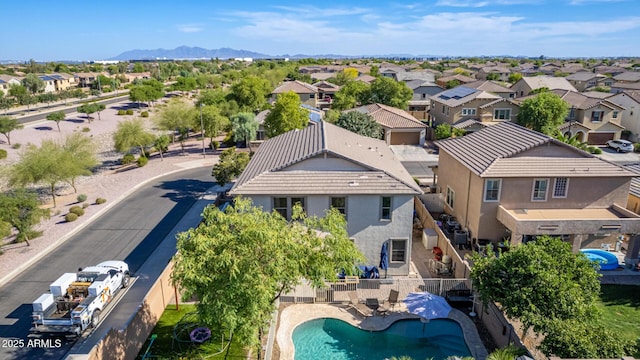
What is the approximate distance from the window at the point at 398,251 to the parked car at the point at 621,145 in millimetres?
49931

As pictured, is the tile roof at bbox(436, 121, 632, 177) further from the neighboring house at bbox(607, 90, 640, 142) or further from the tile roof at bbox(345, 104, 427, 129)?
the neighboring house at bbox(607, 90, 640, 142)

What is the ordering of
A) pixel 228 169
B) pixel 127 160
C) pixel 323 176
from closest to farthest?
pixel 323 176, pixel 228 169, pixel 127 160

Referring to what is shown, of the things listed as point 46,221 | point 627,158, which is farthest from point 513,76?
point 46,221

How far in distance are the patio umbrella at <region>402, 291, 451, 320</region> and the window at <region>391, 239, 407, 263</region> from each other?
4.18m

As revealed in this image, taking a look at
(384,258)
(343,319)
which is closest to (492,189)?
(384,258)

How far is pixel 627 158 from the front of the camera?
177ft

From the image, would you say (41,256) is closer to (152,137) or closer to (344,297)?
(344,297)

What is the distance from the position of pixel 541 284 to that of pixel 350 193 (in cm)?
1065

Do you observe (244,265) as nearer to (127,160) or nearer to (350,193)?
(350,193)

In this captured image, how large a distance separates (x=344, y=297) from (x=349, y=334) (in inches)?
Answer: 99.8

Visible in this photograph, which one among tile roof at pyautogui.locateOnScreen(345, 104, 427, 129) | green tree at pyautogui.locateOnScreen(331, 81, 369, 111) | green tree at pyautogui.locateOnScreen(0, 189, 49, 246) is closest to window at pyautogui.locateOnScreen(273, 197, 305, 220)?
green tree at pyautogui.locateOnScreen(0, 189, 49, 246)

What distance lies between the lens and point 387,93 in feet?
233

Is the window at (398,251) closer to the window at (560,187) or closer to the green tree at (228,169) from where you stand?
the window at (560,187)

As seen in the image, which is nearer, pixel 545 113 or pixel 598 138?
pixel 545 113
